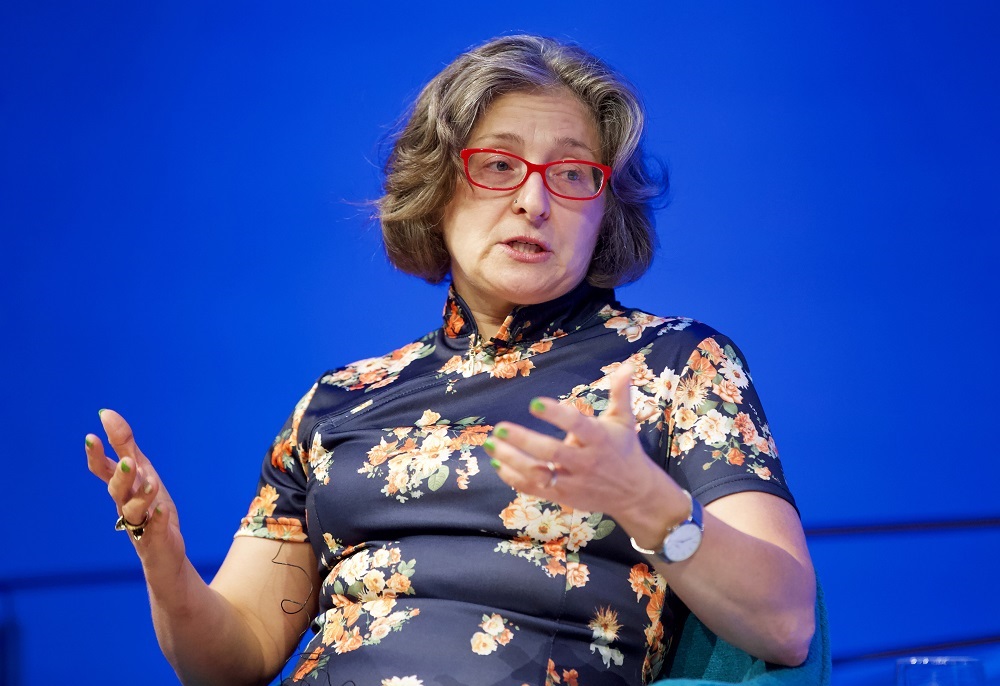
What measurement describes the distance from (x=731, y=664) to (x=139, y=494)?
2.18 ft

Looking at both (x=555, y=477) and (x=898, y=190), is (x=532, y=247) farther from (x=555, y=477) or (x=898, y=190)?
(x=898, y=190)

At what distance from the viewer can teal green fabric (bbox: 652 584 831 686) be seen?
1044 millimetres

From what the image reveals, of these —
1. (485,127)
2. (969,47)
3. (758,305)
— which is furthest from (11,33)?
(969,47)

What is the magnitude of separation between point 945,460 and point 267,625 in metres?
1.46

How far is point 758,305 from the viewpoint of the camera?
2.16 meters

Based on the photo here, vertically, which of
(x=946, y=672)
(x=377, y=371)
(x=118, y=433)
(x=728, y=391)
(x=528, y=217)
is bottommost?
(x=946, y=672)

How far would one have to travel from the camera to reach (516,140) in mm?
1409

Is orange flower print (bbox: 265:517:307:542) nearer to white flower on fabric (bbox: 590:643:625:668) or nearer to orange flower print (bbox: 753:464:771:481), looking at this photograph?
white flower on fabric (bbox: 590:643:625:668)

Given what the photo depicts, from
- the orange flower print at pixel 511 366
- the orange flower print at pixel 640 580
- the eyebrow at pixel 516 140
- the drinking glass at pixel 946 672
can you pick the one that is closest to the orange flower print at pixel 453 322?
the orange flower print at pixel 511 366

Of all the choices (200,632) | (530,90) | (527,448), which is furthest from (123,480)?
(530,90)

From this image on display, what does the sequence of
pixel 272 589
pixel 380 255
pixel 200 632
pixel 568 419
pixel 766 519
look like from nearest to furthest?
pixel 568 419 → pixel 766 519 → pixel 200 632 → pixel 272 589 → pixel 380 255

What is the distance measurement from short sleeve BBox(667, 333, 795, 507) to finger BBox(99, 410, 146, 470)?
1.94ft

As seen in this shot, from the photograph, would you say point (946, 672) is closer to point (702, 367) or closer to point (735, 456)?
point (735, 456)

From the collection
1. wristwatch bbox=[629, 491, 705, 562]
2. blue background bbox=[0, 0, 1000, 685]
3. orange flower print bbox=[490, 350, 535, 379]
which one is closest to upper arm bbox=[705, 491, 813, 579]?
wristwatch bbox=[629, 491, 705, 562]
